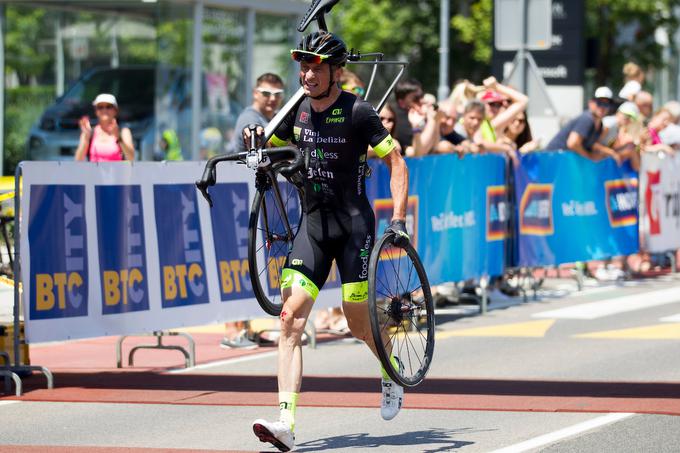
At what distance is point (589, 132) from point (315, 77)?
33.0 feet

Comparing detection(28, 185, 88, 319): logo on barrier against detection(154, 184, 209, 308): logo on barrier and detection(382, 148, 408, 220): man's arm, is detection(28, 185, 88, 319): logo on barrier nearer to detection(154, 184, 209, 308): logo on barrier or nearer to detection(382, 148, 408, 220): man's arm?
detection(154, 184, 209, 308): logo on barrier

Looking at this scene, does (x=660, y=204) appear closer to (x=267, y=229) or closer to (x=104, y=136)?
(x=104, y=136)

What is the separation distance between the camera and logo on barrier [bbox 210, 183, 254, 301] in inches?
482

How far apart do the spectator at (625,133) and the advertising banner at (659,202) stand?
360mm

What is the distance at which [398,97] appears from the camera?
47.0 ft

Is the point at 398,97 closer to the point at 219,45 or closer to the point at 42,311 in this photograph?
the point at 42,311

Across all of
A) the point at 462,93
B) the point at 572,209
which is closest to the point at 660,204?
the point at 572,209

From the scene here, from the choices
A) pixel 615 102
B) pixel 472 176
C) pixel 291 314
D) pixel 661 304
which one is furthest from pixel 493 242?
pixel 291 314

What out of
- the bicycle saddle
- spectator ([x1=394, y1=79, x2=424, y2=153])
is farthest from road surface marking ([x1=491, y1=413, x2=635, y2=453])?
spectator ([x1=394, y1=79, x2=424, y2=153])

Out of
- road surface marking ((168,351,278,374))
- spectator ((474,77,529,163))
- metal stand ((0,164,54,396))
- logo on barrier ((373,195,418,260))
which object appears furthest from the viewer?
spectator ((474,77,529,163))

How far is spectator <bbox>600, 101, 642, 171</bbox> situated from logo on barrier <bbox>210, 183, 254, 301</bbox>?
22.6ft

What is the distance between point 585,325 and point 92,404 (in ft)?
18.8

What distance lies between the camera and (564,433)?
847cm

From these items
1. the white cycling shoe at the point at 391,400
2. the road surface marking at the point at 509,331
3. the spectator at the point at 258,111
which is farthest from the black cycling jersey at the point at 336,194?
the road surface marking at the point at 509,331
